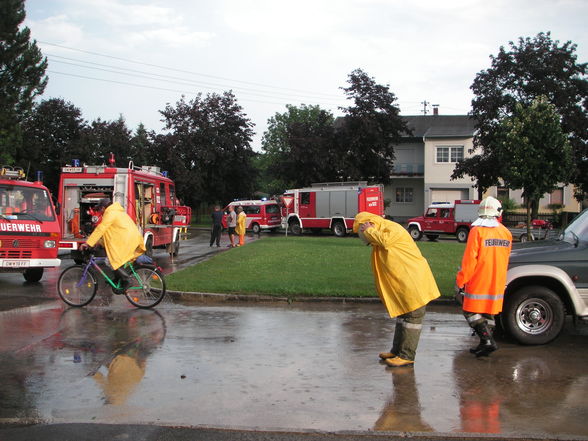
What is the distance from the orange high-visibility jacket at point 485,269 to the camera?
21.5 feet

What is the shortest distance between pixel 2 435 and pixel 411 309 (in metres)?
3.79

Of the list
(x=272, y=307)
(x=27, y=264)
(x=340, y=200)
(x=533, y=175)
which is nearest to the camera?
(x=272, y=307)

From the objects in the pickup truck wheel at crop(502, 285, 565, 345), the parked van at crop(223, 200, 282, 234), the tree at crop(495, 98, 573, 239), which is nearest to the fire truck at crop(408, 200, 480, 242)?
the tree at crop(495, 98, 573, 239)

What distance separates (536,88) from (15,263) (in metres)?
32.0

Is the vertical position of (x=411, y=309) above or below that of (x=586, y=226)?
below

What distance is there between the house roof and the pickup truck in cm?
4265

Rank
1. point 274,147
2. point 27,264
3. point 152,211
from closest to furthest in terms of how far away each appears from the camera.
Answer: point 27,264, point 152,211, point 274,147

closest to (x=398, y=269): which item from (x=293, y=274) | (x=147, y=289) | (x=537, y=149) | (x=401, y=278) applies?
(x=401, y=278)

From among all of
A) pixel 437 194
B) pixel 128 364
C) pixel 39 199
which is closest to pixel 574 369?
pixel 128 364

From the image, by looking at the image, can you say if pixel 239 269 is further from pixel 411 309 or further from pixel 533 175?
pixel 533 175

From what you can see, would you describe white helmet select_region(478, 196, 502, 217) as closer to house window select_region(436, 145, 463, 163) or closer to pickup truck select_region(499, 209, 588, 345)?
pickup truck select_region(499, 209, 588, 345)

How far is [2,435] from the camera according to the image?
14.3ft

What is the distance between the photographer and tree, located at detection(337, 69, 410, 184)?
4378cm

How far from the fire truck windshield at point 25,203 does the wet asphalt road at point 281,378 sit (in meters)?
3.94
